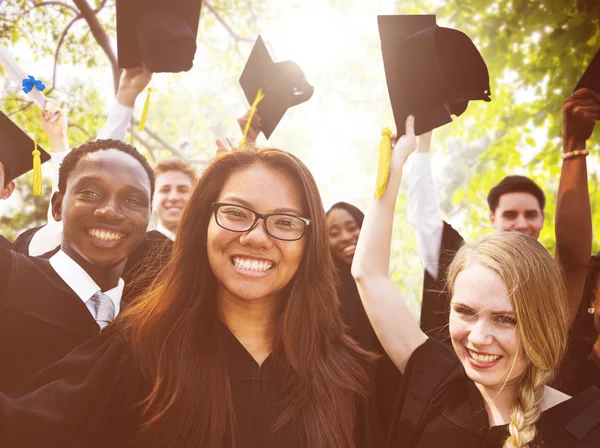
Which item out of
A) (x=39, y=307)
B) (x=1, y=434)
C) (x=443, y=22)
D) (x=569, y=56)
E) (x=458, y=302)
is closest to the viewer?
(x=1, y=434)

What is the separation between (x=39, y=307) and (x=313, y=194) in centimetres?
110

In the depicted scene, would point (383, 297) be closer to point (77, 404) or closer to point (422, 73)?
point (422, 73)

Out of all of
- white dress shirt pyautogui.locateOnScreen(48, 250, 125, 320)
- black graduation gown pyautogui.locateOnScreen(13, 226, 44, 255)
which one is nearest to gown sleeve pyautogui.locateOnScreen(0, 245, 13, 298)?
white dress shirt pyautogui.locateOnScreen(48, 250, 125, 320)

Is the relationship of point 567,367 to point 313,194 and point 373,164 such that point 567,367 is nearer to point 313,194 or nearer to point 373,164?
point 313,194

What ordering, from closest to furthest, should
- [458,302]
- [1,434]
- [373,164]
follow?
1. [1,434]
2. [458,302]
3. [373,164]

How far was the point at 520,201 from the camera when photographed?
11.5ft

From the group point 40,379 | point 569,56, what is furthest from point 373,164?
point 40,379

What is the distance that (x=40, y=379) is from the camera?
1874 millimetres

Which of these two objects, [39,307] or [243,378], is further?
[39,307]

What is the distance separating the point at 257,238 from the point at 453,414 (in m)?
0.88

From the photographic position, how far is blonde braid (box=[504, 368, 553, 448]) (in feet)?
6.00

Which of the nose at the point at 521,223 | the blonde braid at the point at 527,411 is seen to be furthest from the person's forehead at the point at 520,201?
the blonde braid at the point at 527,411

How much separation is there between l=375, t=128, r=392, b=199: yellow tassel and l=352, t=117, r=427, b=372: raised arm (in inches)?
3.9

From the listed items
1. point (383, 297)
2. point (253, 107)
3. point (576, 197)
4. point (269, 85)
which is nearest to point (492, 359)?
point (383, 297)
